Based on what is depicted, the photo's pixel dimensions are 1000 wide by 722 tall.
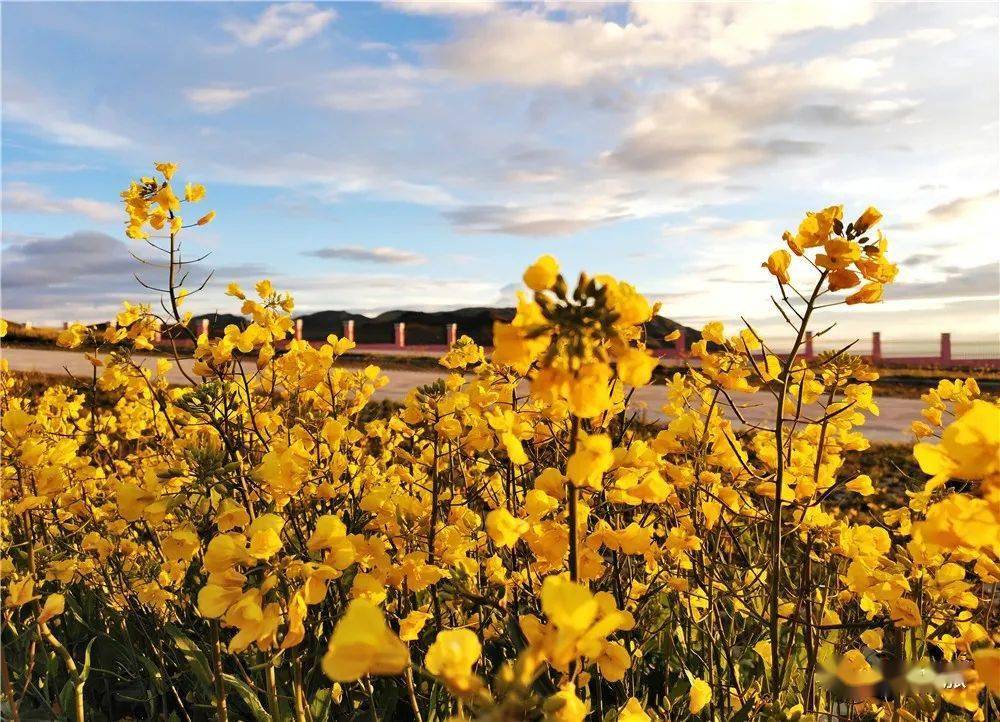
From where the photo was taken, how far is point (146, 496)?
199 cm

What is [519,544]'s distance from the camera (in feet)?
10.5

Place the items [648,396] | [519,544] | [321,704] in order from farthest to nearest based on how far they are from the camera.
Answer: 1. [648,396]
2. [519,544]
3. [321,704]

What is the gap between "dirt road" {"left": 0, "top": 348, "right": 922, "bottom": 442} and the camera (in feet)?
37.4

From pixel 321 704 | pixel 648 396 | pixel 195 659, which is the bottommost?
pixel 321 704

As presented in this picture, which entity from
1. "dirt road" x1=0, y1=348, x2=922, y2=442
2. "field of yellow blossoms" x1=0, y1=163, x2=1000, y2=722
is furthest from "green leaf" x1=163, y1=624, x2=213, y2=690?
"dirt road" x1=0, y1=348, x2=922, y2=442

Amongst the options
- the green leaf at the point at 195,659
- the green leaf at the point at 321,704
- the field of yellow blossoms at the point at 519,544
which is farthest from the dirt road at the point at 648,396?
the green leaf at the point at 195,659

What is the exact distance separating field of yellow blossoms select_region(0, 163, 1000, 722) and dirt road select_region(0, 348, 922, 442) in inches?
45.2

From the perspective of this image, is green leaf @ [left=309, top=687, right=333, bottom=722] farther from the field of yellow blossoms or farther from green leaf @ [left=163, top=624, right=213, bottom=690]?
green leaf @ [left=163, top=624, right=213, bottom=690]

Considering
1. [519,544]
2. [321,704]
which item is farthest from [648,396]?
[321,704]

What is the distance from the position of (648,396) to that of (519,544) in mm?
12473

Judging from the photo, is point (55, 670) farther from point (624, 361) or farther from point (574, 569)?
point (624, 361)

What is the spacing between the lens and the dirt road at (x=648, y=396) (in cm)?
1139

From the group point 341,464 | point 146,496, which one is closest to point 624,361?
point 146,496

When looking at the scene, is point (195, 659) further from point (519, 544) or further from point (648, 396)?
point (648, 396)
